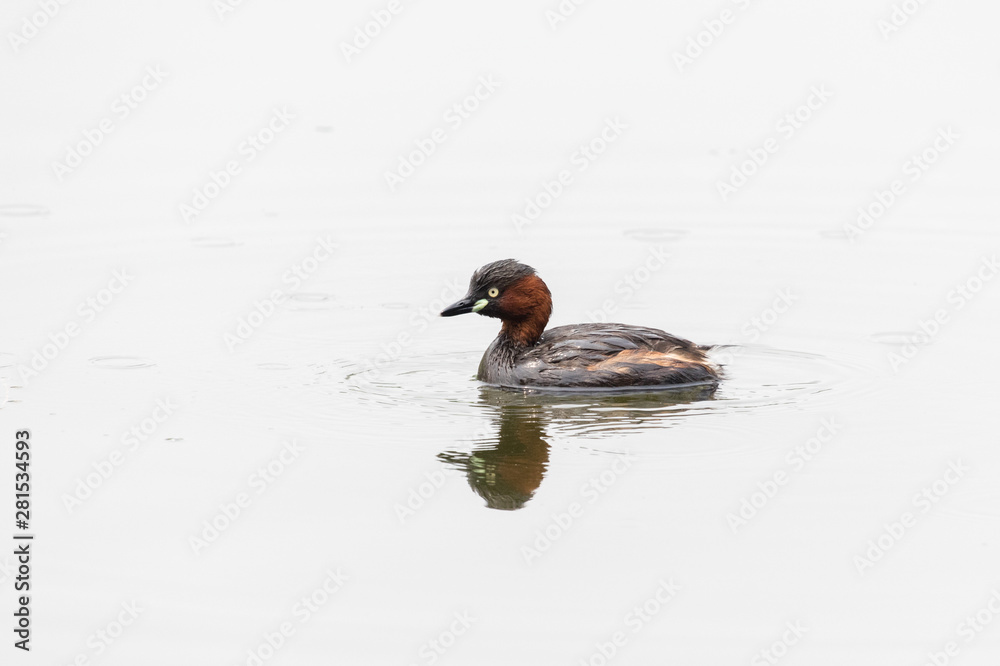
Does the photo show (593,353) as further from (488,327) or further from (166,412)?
(166,412)

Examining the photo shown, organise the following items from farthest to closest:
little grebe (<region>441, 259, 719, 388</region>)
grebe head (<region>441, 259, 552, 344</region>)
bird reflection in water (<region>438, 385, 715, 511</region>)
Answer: grebe head (<region>441, 259, 552, 344</region>) → little grebe (<region>441, 259, 719, 388</region>) → bird reflection in water (<region>438, 385, 715, 511</region>)

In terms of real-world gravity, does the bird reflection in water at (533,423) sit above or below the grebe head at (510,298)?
below

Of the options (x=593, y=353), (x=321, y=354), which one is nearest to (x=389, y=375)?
(x=321, y=354)

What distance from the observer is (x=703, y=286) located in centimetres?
1390

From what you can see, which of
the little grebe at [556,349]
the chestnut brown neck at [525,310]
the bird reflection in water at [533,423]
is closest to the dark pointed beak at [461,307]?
the little grebe at [556,349]

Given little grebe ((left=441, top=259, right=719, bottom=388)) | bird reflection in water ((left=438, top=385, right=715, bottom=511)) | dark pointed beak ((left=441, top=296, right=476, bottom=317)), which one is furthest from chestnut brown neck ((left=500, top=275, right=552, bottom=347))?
bird reflection in water ((left=438, top=385, right=715, bottom=511))

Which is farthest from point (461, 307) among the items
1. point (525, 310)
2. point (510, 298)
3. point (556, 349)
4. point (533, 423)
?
point (533, 423)

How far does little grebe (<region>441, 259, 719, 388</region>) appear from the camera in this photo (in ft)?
38.5

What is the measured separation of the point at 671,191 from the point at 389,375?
484 centimetres

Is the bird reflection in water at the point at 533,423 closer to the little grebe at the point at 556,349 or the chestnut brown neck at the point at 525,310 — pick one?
the little grebe at the point at 556,349

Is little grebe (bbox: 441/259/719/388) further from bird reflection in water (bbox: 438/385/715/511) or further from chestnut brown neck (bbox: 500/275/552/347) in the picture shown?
bird reflection in water (bbox: 438/385/715/511)

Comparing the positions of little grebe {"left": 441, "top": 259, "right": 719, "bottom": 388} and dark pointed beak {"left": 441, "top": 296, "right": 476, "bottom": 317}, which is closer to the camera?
little grebe {"left": 441, "top": 259, "right": 719, "bottom": 388}

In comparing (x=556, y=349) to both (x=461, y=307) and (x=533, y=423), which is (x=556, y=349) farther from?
(x=533, y=423)

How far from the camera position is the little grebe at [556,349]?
1174cm
